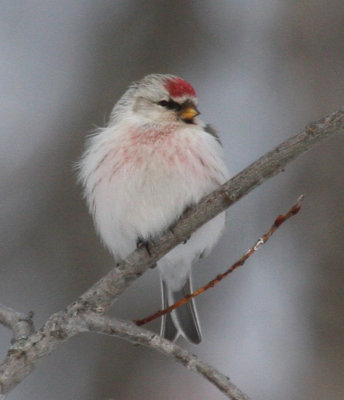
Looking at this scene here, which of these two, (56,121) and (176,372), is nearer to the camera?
(176,372)

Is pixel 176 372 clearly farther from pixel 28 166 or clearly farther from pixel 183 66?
pixel 183 66

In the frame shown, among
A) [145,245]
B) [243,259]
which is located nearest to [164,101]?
[145,245]

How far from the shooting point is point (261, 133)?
4129mm

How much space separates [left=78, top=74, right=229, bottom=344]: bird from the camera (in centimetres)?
264

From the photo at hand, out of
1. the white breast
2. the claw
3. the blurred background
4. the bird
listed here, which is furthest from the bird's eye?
the blurred background

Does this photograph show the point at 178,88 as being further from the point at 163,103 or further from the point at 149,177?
the point at 149,177

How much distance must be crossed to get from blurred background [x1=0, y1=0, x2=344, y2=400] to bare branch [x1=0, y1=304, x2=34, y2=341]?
143 cm

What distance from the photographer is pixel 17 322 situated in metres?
2.16

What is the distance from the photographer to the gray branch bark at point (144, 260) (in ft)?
6.53

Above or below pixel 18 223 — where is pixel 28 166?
above

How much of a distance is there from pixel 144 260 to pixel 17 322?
42 centimetres

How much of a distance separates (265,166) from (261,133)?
2109 millimetres

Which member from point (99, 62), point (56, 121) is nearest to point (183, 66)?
point (99, 62)

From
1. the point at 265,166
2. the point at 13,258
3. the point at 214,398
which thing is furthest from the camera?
the point at 13,258
